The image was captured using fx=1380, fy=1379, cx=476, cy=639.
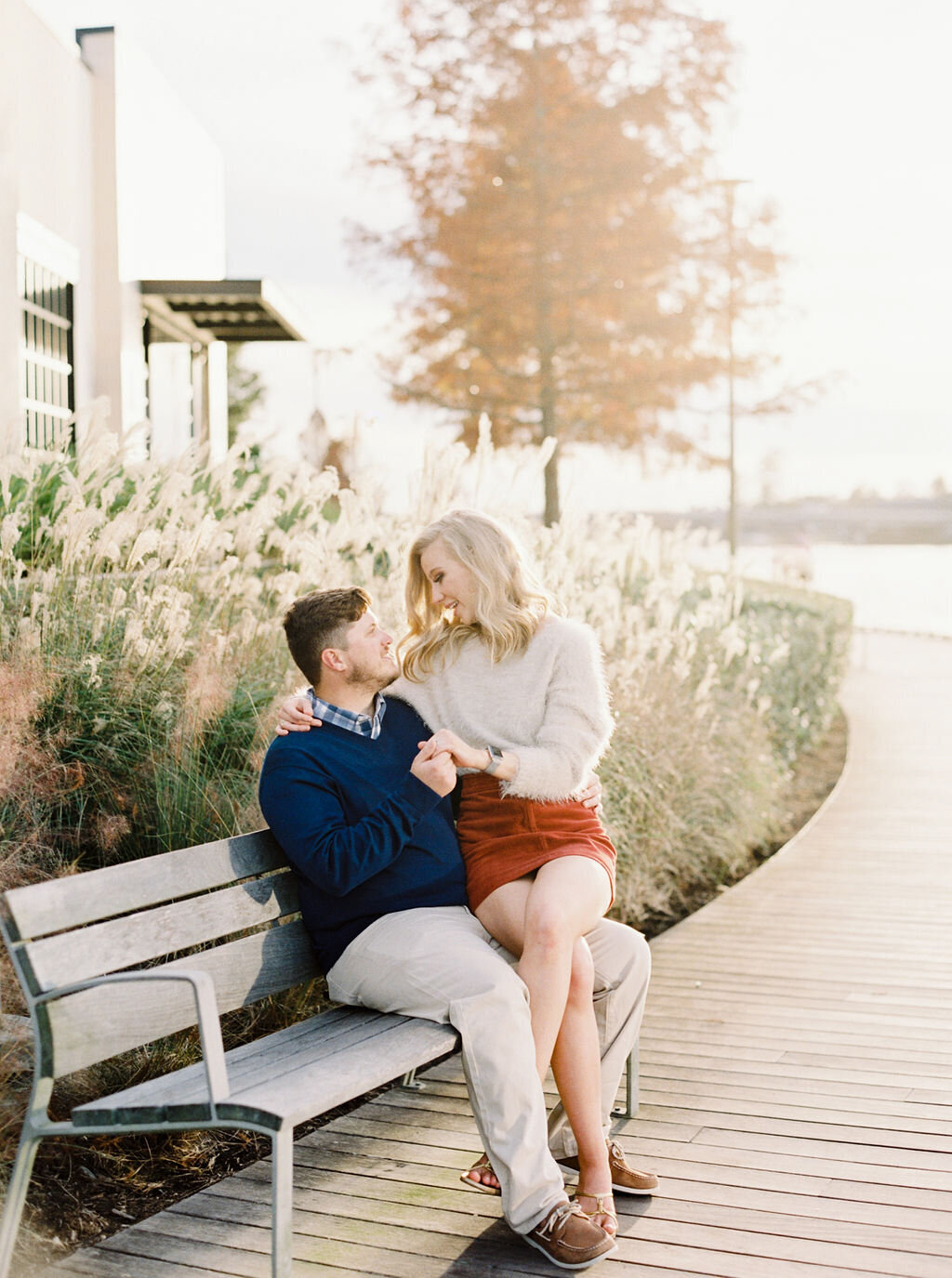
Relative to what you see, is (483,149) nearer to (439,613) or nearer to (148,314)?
(148,314)

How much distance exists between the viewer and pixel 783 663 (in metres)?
9.70

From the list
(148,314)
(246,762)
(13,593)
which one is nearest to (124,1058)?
(246,762)

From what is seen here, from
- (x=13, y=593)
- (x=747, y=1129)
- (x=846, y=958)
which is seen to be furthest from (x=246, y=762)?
(x=846, y=958)

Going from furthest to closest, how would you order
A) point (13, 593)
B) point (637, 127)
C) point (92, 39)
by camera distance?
point (637, 127) → point (92, 39) → point (13, 593)

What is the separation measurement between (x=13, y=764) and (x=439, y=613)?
54.1 inches

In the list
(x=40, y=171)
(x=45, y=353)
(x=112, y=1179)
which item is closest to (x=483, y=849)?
(x=112, y=1179)

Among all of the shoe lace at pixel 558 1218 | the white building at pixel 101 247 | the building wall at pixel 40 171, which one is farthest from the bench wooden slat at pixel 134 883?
the building wall at pixel 40 171

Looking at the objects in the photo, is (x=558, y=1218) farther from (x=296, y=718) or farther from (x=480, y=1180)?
(x=296, y=718)

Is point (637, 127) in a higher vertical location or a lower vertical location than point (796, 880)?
higher

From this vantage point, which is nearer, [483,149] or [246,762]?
[246,762]

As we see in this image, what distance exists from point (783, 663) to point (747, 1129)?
6404 mm

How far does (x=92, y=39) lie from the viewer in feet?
35.6

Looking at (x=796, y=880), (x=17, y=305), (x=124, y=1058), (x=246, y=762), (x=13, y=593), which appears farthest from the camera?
(x=17, y=305)

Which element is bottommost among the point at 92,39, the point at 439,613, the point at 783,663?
the point at 783,663
